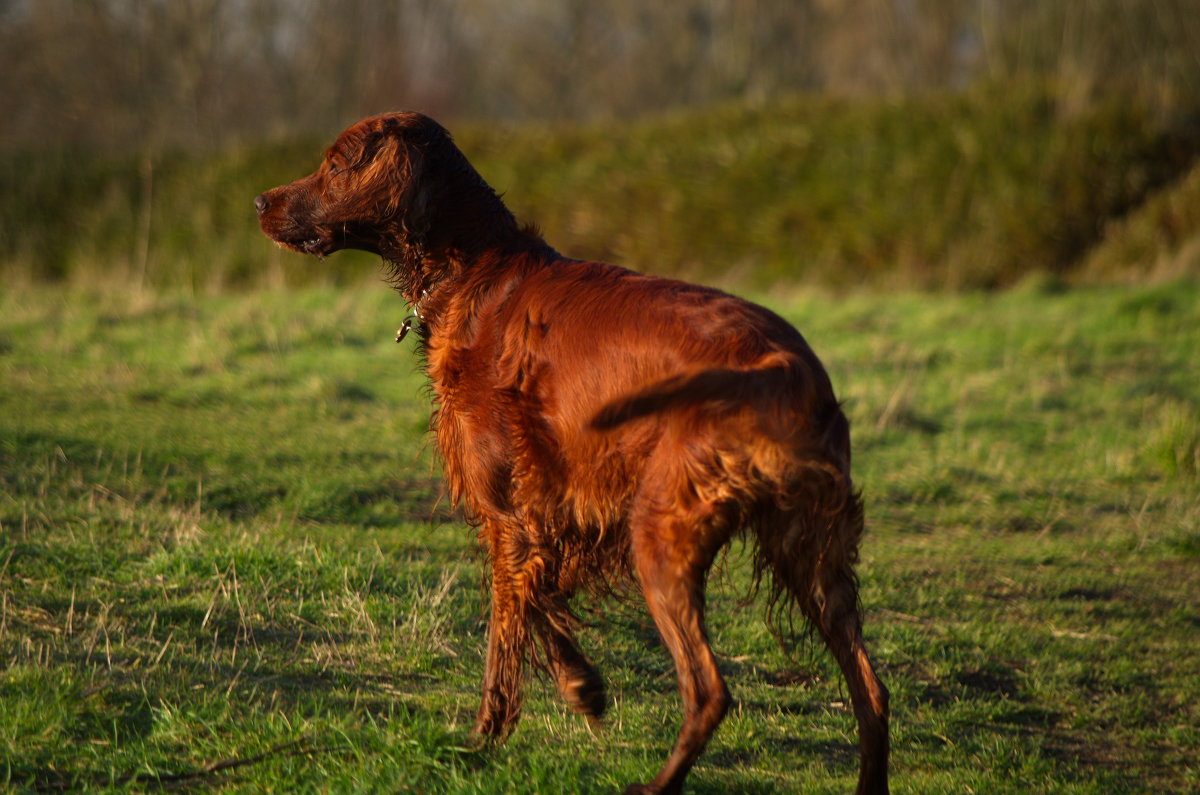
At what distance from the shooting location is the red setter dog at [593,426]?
2934 mm

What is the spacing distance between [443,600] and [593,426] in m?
1.98

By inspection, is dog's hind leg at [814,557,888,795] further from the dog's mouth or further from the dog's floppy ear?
the dog's mouth

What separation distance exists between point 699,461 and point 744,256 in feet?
37.5

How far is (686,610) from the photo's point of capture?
9.71 ft

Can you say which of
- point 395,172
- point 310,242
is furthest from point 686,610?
point 310,242

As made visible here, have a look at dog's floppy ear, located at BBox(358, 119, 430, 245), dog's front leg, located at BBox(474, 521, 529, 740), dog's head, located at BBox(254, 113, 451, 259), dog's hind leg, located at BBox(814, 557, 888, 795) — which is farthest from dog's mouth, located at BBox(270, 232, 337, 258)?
dog's hind leg, located at BBox(814, 557, 888, 795)

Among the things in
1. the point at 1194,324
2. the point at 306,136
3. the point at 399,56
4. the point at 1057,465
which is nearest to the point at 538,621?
the point at 1057,465

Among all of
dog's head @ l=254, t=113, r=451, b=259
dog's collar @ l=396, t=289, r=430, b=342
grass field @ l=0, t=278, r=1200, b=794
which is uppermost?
dog's head @ l=254, t=113, r=451, b=259

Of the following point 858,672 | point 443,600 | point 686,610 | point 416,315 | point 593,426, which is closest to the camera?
point 593,426

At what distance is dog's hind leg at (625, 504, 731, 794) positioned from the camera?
116 inches

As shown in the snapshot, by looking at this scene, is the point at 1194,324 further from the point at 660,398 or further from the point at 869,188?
the point at 660,398

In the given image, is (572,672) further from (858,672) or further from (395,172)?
(395,172)

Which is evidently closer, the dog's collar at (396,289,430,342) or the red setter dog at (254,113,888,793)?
the red setter dog at (254,113,888,793)

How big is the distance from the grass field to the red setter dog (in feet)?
1.28
